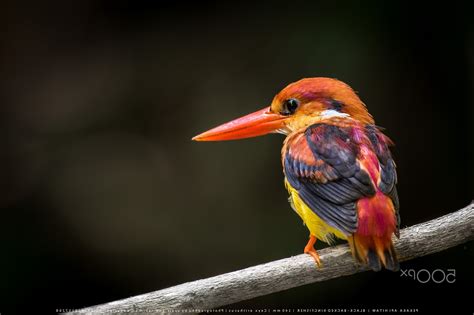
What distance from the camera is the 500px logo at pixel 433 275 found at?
3463 millimetres

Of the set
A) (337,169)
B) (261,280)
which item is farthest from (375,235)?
(261,280)

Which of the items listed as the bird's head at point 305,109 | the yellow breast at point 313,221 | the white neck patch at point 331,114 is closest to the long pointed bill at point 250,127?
the bird's head at point 305,109

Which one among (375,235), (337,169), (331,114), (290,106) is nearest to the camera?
(375,235)

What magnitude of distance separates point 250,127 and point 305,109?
0.95ft

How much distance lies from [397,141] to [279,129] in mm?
1304

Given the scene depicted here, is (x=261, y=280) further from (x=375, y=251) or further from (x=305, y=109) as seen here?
(x=305, y=109)

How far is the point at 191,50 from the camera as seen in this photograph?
4105 mm

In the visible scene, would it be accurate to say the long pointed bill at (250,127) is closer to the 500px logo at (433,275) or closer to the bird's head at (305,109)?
the bird's head at (305,109)

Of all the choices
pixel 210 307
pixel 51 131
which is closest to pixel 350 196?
pixel 210 307

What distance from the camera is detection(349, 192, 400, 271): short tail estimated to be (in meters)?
2.11

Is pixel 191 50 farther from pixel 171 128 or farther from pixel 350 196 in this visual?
pixel 350 196

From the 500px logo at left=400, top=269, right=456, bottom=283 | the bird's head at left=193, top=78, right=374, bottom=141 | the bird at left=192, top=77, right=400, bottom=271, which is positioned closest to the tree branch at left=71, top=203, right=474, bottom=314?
the bird at left=192, top=77, right=400, bottom=271

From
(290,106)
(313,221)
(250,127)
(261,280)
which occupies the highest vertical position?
(290,106)

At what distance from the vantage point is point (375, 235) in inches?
83.4
